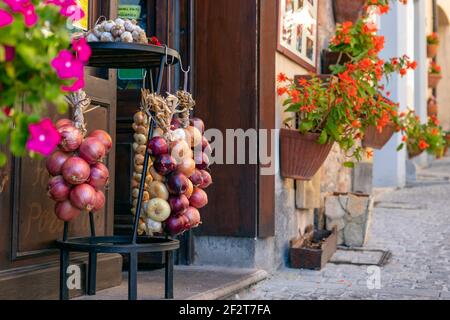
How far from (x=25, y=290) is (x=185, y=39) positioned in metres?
2.25

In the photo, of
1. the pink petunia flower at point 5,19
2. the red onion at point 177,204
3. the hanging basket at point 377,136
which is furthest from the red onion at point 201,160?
the hanging basket at point 377,136

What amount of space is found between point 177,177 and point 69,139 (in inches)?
20.2

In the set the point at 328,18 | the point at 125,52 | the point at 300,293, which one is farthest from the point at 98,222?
the point at 328,18

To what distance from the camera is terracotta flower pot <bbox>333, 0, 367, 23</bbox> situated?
6.71 m

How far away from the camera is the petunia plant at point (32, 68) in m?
1.65

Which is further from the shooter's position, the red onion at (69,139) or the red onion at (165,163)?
the red onion at (165,163)

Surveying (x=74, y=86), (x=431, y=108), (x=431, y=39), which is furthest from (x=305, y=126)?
(x=431, y=108)

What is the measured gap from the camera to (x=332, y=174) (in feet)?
22.3

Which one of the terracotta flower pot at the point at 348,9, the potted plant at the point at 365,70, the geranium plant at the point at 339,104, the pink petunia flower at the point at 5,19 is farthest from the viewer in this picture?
the terracotta flower pot at the point at 348,9

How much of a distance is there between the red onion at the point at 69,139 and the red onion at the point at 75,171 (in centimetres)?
6

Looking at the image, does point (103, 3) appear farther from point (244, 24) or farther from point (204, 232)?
point (204, 232)

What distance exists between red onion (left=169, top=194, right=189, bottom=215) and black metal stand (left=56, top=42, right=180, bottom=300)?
144mm

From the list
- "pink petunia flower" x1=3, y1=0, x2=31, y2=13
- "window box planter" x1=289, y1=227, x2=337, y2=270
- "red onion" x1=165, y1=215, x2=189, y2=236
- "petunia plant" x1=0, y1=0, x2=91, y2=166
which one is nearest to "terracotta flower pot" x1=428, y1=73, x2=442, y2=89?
"window box planter" x1=289, y1=227, x2=337, y2=270

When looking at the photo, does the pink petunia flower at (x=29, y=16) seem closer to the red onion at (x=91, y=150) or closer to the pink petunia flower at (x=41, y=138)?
the pink petunia flower at (x=41, y=138)
